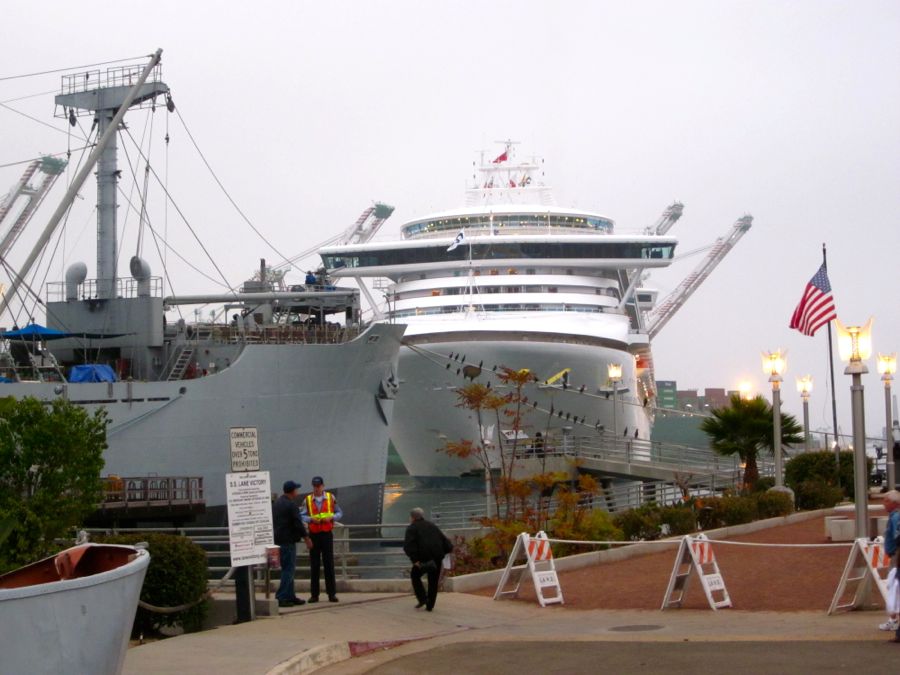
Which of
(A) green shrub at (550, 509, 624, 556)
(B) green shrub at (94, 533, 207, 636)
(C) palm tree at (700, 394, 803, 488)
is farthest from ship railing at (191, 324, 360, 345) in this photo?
(B) green shrub at (94, 533, 207, 636)

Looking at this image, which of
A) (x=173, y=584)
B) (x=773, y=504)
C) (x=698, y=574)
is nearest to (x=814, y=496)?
(x=773, y=504)

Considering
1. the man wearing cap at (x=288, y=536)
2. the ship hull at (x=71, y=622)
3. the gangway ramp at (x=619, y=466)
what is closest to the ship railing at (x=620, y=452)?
the gangway ramp at (x=619, y=466)

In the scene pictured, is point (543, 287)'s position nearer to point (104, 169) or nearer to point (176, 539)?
point (104, 169)

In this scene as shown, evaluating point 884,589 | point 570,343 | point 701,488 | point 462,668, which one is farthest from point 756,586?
point 570,343

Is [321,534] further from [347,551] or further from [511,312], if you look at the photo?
[511,312]

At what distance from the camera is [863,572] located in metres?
12.9

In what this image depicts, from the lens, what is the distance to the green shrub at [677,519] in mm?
22172

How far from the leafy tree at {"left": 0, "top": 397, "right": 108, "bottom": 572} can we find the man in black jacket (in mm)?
3525

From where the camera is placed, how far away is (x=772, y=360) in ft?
86.0

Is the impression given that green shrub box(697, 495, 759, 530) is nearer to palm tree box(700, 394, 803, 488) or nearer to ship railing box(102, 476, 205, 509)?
palm tree box(700, 394, 803, 488)

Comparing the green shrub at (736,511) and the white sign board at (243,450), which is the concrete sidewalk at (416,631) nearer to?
the white sign board at (243,450)

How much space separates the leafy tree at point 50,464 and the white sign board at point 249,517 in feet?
6.11

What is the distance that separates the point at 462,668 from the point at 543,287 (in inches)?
1450

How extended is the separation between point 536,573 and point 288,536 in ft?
9.37
